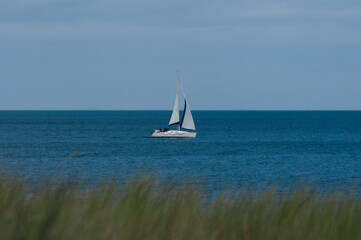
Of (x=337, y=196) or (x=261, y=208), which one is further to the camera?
(x=337, y=196)

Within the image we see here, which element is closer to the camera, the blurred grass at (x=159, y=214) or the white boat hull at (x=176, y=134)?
the blurred grass at (x=159, y=214)

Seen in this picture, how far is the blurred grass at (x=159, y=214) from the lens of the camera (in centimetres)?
634

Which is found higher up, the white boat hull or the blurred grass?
the blurred grass

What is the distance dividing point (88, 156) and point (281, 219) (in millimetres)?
47578

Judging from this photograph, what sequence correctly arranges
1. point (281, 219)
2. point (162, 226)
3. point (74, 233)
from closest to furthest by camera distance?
point (74, 233) < point (162, 226) < point (281, 219)

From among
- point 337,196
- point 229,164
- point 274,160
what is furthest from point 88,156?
point 337,196

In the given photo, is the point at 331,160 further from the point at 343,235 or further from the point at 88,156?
the point at 343,235

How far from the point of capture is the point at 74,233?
6.16 m

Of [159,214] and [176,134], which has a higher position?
[159,214]

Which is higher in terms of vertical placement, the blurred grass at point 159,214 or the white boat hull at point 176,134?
the blurred grass at point 159,214

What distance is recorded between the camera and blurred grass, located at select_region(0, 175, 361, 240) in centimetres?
634

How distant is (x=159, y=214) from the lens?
6.93 metres

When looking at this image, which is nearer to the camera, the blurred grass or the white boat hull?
the blurred grass

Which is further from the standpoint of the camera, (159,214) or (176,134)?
(176,134)
